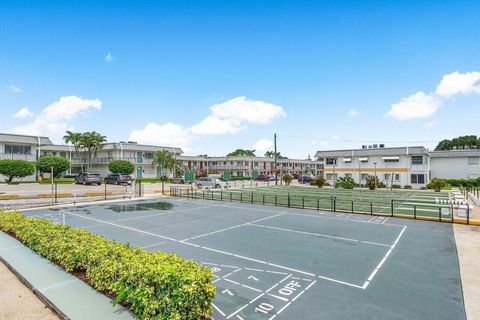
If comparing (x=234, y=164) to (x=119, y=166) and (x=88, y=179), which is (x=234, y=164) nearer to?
(x=119, y=166)

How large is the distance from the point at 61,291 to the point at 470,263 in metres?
13.7

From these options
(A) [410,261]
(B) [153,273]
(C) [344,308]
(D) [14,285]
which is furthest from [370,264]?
(D) [14,285]

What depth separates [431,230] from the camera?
53.9 feet

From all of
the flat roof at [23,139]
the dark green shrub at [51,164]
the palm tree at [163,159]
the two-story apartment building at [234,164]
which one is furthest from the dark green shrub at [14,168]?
the two-story apartment building at [234,164]

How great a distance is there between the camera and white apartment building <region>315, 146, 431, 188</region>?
47844 mm

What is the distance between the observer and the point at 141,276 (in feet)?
19.6

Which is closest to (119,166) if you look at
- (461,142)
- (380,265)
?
(380,265)

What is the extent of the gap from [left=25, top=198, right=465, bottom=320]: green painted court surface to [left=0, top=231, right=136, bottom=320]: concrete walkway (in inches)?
99.4

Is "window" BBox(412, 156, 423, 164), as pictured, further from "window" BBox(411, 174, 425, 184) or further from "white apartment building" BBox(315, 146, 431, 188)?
"window" BBox(411, 174, 425, 184)

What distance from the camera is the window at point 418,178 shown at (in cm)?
4770

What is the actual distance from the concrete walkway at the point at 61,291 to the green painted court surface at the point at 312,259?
2524 mm

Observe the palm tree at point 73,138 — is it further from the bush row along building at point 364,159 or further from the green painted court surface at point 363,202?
the green painted court surface at point 363,202

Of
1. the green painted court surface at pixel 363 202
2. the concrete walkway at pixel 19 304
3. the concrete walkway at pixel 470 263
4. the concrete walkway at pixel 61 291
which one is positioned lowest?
the green painted court surface at pixel 363 202

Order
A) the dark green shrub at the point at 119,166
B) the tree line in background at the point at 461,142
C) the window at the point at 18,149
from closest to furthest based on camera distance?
the window at the point at 18,149 → the dark green shrub at the point at 119,166 → the tree line in background at the point at 461,142
